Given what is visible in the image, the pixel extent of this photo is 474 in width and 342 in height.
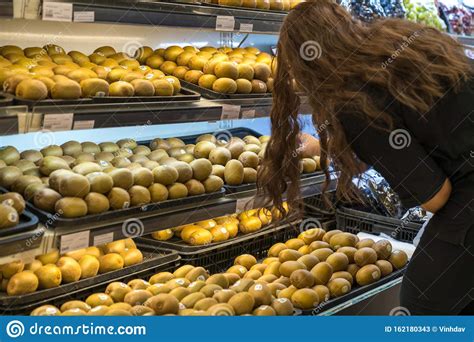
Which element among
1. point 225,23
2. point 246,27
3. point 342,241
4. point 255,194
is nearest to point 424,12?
point 246,27

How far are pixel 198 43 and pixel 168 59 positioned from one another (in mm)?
588

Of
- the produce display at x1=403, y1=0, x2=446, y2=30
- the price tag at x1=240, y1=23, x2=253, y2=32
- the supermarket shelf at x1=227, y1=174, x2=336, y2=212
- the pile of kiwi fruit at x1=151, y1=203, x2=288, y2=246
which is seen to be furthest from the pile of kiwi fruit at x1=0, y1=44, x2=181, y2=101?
the produce display at x1=403, y1=0, x2=446, y2=30

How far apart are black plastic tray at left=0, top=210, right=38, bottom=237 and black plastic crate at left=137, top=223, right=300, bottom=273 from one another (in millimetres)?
810

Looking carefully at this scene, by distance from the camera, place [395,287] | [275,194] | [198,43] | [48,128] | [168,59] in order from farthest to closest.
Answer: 1. [198,43]
2. [168,59]
3. [395,287]
4. [275,194]
5. [48,128]

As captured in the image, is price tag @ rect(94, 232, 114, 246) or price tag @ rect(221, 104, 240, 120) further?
price tag @ rect(221, 104, 240, 120)

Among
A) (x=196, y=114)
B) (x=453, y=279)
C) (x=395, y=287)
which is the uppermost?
(x=196, y=114)

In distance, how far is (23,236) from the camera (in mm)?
2113

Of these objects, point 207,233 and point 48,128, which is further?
point 207,233

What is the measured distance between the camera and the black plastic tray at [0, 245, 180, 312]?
228cm

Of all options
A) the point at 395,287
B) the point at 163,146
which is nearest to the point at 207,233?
the point at 163,146

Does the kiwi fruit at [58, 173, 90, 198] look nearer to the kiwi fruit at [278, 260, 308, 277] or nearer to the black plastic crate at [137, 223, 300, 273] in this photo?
the black plastic crate at [137, 223, 300, 273]

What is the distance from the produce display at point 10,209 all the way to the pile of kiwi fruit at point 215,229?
82 cm
